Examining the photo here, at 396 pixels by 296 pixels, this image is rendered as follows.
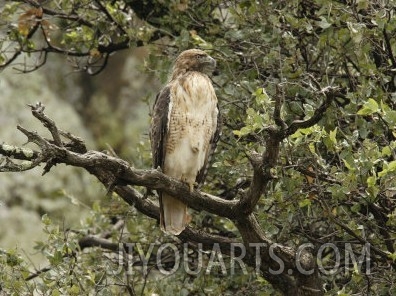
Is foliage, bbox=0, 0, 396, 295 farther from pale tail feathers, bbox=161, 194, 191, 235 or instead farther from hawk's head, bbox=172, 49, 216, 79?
pale tail feathers, bbox=161, 194, 191, 235

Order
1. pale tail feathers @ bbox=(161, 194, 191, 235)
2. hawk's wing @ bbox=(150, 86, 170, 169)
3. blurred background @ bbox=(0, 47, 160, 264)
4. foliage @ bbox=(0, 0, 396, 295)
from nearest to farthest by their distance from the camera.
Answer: foliage @ bbox=(0, 0, 396, 295)
pale tail feathers @ bbox=(161, 194, 191, 235)
hawk's wing @ bbox=(150, 86, 170, 169)
blurred background @ bbox=(0, 47, 160, 264)

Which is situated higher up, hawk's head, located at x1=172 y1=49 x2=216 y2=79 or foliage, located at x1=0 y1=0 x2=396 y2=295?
hawk's head, located at x1=172 y1=49 x2=216 y2=79

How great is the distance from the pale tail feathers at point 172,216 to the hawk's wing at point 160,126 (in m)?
0.29

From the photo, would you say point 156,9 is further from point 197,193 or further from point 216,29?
point 197,193

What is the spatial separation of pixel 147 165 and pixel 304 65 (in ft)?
5.43

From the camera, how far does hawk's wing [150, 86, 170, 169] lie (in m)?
5.88

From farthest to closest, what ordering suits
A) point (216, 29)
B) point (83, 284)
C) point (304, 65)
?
point (216, 29) < point (304, 65) < point (83, 284)

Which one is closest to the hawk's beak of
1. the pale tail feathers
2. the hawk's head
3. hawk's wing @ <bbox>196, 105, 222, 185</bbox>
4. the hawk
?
the hawk's head

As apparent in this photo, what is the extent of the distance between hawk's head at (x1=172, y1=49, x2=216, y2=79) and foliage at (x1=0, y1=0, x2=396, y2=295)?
0.07m

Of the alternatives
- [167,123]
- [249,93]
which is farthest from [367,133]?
[167,123]

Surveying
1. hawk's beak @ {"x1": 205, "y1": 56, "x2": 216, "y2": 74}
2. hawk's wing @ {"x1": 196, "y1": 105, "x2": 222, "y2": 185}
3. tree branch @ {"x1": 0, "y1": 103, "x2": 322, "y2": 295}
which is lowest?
tree branch @ {"x1": 0, "y1": 103, "x2": 322, "y2": 295}

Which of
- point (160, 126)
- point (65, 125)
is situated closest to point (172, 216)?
point (160, 126)

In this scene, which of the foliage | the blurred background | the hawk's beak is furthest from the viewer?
the blurred background

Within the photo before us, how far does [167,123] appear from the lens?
5891mm
